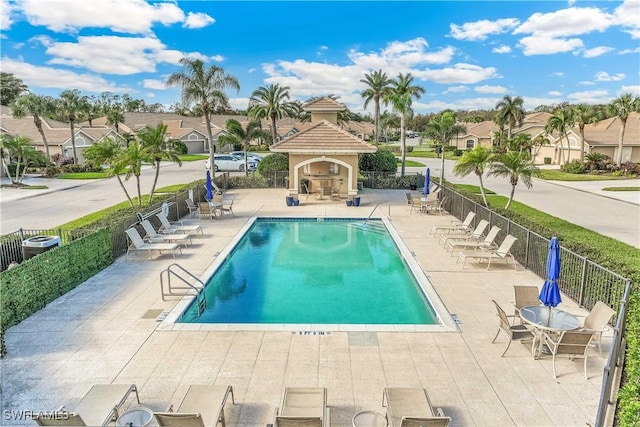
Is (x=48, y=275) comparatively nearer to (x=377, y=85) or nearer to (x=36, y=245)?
(x=36, y=245)

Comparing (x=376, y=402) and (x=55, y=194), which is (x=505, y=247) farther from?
(x=55, y=194)

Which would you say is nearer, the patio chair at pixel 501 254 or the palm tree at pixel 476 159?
the patio chair at pixel 501 254

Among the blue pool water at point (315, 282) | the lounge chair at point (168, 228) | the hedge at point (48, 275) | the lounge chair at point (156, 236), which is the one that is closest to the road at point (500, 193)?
the lounge chair at point (168, 228)

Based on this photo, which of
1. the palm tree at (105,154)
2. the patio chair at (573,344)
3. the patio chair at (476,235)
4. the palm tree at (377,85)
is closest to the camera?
the patio chair at (573,344)

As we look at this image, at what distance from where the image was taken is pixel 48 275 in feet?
32.4

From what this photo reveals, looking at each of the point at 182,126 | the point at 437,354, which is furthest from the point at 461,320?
the point at 182,126

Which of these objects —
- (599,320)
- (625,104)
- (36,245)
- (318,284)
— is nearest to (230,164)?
(36,245)

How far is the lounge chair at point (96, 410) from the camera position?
5.09 m

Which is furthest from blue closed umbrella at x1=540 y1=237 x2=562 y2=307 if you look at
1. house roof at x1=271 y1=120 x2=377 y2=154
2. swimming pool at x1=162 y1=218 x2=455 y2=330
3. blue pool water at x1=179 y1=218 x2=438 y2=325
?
house roof at x1=271 y1=120 x2=377 y2=154

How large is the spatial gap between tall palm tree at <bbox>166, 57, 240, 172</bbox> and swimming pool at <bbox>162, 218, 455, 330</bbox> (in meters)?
14.7

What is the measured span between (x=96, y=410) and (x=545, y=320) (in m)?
7.47

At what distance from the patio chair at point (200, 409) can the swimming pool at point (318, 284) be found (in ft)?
9.11

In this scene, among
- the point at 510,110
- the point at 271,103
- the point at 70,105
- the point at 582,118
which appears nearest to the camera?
the point at 271,103

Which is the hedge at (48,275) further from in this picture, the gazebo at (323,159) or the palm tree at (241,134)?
the palm tree at (241,134)
